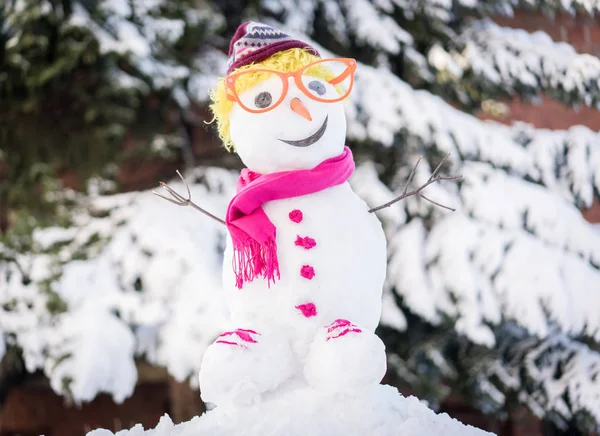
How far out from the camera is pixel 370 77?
10.9 feet

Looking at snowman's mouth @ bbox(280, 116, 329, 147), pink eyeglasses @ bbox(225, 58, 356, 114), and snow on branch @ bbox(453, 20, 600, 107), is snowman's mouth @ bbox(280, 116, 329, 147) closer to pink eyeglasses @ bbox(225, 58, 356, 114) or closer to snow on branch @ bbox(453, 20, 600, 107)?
pink eyeglasses @ bbox(225, 58, 356, 114)

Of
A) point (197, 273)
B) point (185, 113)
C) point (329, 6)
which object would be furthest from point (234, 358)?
point (329, 6)

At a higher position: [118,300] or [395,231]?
[395,231]

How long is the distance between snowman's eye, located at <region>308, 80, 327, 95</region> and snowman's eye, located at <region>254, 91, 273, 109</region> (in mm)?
85

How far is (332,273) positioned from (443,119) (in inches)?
82.4

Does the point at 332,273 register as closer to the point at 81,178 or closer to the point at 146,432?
the point at 146,432

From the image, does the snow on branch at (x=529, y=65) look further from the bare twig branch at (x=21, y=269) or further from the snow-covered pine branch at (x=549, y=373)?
the bare twig branch at (x=21, y=269)

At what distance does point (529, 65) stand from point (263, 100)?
270cm

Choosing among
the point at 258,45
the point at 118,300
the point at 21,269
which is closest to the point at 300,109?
the point at 258,45

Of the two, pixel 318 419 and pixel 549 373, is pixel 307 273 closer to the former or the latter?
pixel 318 419

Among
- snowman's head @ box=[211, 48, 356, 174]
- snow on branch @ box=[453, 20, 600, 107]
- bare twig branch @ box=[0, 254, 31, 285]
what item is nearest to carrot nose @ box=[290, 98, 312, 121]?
snowman's head @ box=[211, 48, 356, 174]

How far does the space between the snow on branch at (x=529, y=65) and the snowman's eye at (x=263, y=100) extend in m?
2.50

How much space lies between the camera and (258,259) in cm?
137

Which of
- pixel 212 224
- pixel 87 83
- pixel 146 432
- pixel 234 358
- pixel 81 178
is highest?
pixel 234 358
